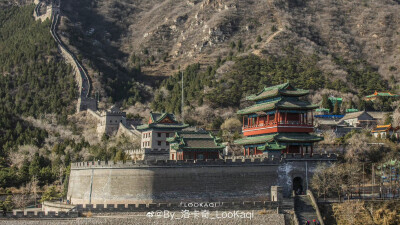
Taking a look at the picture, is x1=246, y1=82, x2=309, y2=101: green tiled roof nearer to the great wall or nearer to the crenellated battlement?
the crenellated battlement

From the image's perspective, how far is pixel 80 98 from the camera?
137125mm

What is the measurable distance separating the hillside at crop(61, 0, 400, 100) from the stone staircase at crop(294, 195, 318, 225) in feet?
255

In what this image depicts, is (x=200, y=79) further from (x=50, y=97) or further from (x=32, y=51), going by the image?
(x=32, y=51)

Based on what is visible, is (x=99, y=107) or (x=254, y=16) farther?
(x=254, y=16)

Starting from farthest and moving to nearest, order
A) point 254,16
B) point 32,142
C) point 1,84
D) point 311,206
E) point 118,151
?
point 254,16, point 1,84, point 32,142, point 118,151, point 311,206

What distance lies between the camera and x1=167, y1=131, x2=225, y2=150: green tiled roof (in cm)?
7300

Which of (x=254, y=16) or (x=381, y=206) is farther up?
(x=254, y=16)

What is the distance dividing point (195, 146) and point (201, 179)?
780 cm

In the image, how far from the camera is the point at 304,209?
62.8 metres

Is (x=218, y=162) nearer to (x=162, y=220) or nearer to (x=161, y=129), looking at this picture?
(x=162, y=220)

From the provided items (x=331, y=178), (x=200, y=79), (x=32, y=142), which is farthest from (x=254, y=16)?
(x=331, y=178)

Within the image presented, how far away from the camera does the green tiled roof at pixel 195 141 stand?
240 ft

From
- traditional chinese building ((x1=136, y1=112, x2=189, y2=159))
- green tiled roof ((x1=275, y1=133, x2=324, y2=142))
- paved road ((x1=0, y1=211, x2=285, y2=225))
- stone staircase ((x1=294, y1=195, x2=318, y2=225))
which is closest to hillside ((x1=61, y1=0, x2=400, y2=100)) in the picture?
traditional chinese building ((x1=136, y1=112, x2=189, y2=159))

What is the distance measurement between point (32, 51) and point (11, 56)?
581cm
